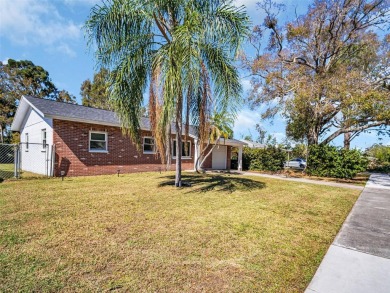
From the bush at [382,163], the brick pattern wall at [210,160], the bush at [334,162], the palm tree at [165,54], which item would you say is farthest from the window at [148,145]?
the bush at [382,163]

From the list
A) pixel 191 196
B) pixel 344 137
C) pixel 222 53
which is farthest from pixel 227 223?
pixel 344 137

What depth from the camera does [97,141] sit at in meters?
12.0

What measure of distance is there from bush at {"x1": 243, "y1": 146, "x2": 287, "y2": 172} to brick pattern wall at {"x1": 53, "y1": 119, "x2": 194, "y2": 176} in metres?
10.1

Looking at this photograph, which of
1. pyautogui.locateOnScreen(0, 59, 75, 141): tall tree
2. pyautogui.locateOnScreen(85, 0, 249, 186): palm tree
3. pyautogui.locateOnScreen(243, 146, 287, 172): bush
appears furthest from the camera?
pyautogui.locateOnScreen(0, 59, 75, 141): tall tree

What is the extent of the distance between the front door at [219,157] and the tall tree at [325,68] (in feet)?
16.4

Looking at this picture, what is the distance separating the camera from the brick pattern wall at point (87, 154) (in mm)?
10703

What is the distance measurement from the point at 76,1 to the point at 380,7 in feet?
62.2

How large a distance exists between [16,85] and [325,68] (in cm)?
3571

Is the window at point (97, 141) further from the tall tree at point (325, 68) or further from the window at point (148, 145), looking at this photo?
the tall tree at point (325, 68)

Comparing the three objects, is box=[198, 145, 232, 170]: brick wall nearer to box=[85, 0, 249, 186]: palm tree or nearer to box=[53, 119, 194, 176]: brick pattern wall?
box=[53, 119, 194, 176]: brick pattern wall

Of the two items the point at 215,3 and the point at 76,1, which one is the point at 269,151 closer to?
the point at 215,3

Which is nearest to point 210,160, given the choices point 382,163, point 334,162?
point 334,162

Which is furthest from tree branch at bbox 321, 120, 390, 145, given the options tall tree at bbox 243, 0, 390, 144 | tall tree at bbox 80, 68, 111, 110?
tall tree at bbox 80, 68, 111, 110

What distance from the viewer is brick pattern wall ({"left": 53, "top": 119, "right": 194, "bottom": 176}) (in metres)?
10.7
